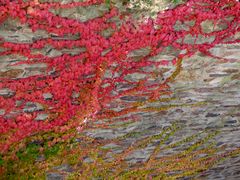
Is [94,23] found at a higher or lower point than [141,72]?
higher

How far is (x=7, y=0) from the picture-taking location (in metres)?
3.06

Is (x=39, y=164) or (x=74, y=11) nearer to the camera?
(x=74, y=11)

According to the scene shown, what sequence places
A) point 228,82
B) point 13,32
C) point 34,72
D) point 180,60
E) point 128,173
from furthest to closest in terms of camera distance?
point 128,173 < point 228,82 < point 180,60 < point 34,72 < point 13,32

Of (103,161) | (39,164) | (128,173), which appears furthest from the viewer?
(128,173)

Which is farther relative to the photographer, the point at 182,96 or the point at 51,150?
the point at 51,150

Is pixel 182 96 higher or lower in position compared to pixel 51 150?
higher

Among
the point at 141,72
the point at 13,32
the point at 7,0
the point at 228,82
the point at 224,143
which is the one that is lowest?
the point at 224,143

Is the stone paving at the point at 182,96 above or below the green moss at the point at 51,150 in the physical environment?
above

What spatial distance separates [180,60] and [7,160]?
305 centimetres

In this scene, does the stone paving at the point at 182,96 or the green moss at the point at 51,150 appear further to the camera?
the green moss at the point at 51,150

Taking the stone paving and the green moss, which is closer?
the stone paving

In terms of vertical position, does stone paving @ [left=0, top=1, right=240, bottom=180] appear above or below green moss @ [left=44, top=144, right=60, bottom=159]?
above

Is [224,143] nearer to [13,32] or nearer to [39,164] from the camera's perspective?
[39,164]

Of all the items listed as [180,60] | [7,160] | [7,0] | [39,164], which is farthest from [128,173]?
[7,0]
